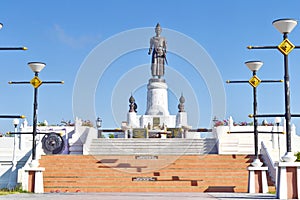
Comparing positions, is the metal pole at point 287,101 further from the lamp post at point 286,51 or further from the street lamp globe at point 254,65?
the street lamp globe at point 254,65

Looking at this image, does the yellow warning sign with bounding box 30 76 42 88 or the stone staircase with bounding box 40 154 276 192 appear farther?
the stone staircase with bounding box 40 154 276 192

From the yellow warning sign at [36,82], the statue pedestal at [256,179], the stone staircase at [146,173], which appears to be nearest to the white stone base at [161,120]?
the stone staircase at [146,173]

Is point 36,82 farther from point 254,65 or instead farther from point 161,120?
point 161,120

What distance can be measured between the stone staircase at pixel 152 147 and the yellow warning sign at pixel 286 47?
1237cm

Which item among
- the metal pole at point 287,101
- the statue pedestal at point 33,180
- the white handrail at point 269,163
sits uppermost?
the metal pole at point 287,101

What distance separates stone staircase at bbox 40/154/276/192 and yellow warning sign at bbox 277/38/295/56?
574 centimetres

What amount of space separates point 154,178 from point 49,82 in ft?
15.9

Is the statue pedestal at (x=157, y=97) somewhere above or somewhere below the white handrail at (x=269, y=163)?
above

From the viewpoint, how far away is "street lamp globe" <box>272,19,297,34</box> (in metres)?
10.9

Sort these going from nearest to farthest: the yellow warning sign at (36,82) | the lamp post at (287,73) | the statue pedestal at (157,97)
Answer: the lamp post at (287,73)
the yellow warning sign at (36,82)
the statue pedestal at (157,97)

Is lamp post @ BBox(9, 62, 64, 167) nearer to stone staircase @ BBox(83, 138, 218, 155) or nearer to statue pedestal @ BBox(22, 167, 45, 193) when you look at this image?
statue pedestal @ BBox(22, 167, 45, 193)

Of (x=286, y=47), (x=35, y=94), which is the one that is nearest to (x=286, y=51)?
(x=286, y=47)

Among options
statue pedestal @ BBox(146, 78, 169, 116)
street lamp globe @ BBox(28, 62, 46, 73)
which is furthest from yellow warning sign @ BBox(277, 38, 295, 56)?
statue pedestal @ BBox(146, 78, 169, 116)

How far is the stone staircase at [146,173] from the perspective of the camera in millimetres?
15367
